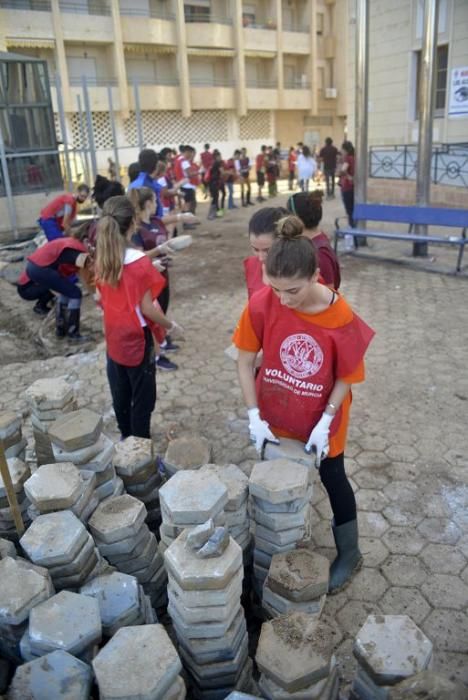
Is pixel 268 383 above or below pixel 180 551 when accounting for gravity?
above

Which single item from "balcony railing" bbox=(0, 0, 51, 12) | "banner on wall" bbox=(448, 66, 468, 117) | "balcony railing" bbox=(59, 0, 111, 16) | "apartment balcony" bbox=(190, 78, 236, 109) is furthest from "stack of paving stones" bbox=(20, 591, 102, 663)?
"apartment balcony" bbox=(190, 78, 236, 109)

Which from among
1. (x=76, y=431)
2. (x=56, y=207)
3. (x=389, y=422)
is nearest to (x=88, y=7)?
(x=56, y=207)

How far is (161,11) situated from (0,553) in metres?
30.0

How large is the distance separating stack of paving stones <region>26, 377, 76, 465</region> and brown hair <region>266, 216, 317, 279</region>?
54.4 inches

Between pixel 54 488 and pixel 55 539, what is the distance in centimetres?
23

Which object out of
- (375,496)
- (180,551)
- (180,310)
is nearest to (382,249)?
(180,310)

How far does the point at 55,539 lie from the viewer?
2141 millimetres

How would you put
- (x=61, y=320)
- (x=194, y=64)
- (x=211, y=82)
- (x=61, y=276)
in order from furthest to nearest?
(x=211, y=82) < (x=194, y=64) < (x=61, y=320) < (x=61, y=276)

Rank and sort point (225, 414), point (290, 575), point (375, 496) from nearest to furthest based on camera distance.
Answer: point (290, 575) < point (375, 496) < point (225, 414)

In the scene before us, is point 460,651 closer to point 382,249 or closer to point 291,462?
point 291,462

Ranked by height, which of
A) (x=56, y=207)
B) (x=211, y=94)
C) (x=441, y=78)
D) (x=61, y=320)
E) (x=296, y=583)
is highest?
(x=211, y=94)

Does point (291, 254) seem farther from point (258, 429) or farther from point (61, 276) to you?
point (61, 276)

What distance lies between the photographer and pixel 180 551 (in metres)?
1.94

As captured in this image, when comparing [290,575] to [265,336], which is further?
[265,336]
